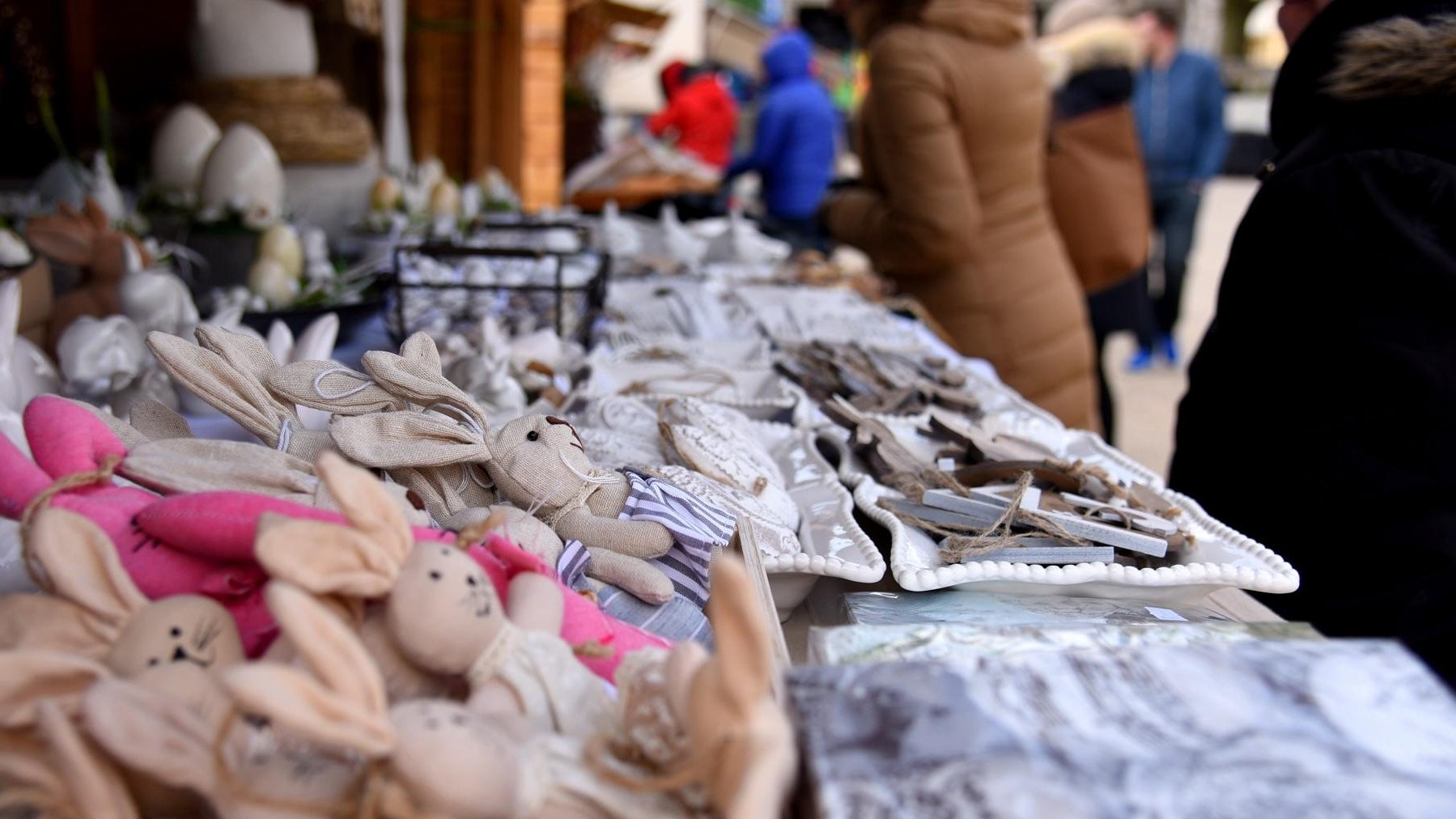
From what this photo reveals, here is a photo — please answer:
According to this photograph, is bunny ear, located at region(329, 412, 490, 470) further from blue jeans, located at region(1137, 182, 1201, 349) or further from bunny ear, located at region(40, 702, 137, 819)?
blue jeans, located at region(1137, 182, 1201, 349)

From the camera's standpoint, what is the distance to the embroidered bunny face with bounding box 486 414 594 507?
37.9 inches

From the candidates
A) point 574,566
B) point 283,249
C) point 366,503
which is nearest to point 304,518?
point 366,503

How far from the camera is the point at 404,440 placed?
36.1 inches

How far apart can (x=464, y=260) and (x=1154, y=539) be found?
1369 millimetres

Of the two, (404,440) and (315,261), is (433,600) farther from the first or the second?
(315,261)

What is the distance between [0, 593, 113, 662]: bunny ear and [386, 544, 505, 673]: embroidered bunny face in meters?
0.18

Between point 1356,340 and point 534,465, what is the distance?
3.22 ft

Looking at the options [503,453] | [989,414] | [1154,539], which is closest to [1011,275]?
[989,414]

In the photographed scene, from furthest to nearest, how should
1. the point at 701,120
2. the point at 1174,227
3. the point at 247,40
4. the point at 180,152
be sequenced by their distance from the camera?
the point at 701,120 < the point at 1174,227 < the point at 247,40 < the point at 180,152

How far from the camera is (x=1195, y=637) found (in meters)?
0.79

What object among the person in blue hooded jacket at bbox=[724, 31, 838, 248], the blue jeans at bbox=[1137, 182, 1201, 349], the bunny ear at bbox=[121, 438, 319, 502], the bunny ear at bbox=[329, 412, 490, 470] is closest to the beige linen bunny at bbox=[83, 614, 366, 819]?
the bunny ear at bbox=[121, 438, 319, 502]

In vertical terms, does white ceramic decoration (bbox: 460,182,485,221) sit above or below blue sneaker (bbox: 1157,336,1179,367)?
above

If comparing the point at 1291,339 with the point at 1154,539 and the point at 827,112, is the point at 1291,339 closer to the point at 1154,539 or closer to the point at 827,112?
the point at 1154,539

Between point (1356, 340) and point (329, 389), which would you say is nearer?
point (329, 389)
